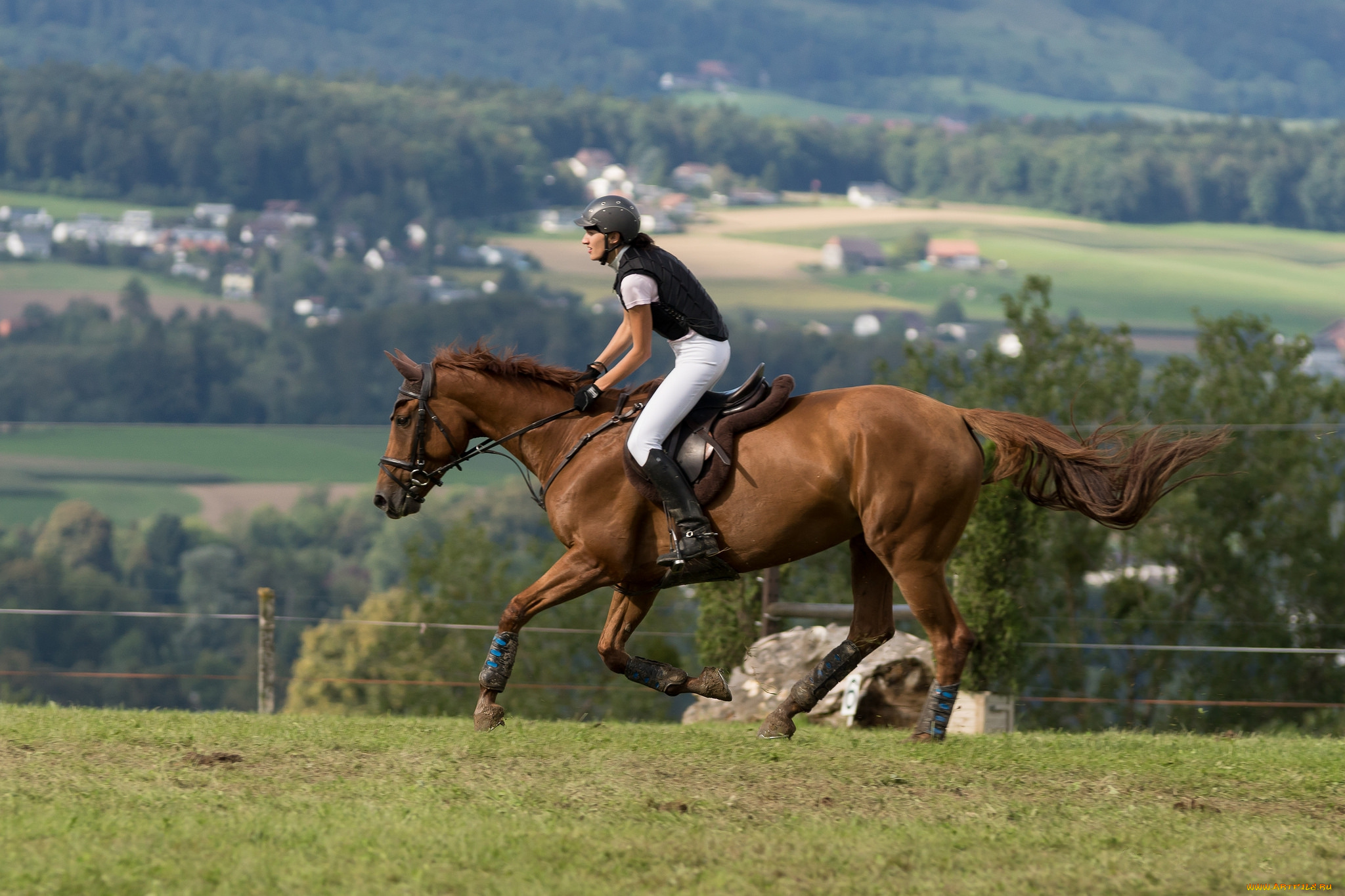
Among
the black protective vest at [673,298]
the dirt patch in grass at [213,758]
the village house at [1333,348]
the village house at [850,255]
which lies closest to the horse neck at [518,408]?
the black protective vest at [673,298]

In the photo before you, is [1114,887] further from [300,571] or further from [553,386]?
[300,571]

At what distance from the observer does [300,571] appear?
3533 inches

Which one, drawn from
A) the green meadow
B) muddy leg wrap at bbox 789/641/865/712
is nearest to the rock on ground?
muddy leg wrap at bbox 789/641/865/712

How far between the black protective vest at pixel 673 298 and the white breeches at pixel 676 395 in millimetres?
76

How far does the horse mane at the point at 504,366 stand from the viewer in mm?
8336

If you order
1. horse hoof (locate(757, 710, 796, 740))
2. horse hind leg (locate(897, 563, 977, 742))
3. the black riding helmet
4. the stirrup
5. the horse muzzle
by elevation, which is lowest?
horse hoof (locate(757, 710, 796, 740))

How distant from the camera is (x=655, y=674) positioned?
7.92m

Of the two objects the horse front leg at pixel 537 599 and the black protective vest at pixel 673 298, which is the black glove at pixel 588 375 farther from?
the horse front leg at pixel 537 599

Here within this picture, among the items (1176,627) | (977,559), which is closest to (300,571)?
(1176,627)

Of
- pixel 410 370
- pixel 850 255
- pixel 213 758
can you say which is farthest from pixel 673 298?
pixel 850 255

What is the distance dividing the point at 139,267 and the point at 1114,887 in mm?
167573

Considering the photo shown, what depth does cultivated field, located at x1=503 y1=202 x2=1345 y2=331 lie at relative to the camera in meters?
140

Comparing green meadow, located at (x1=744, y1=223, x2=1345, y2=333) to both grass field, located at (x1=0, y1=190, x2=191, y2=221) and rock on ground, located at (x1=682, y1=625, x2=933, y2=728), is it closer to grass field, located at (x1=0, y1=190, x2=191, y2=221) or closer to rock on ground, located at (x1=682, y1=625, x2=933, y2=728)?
grass field, located at (x1=0, y1=190, x2=191, y2=221)

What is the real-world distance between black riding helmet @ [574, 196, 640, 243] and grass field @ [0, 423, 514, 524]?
288 ft
